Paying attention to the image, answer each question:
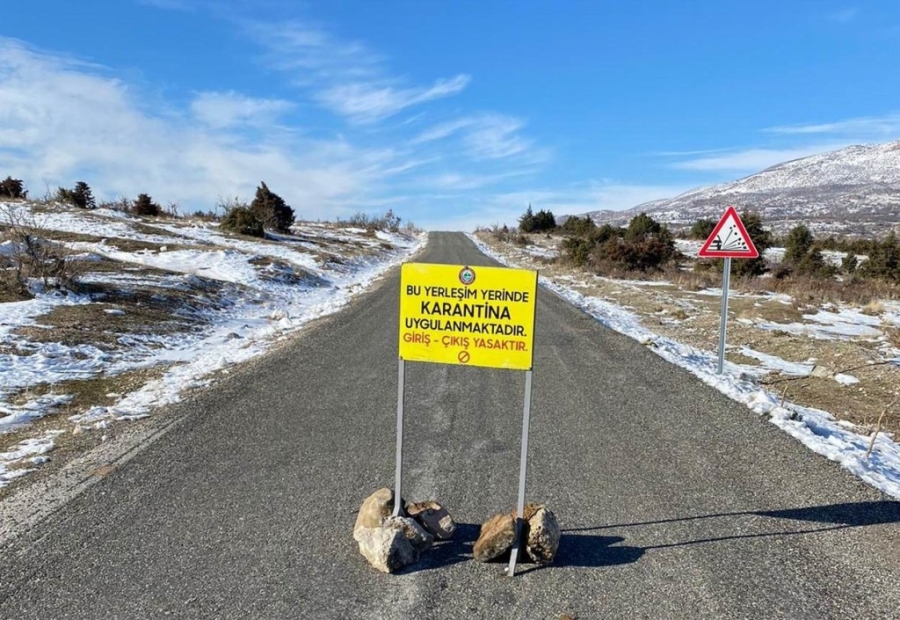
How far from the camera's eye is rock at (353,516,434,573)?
327 centimetres

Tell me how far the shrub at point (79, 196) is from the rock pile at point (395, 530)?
40406 mm

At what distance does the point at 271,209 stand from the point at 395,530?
124 ft

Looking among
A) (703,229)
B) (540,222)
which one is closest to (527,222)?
(540,222)

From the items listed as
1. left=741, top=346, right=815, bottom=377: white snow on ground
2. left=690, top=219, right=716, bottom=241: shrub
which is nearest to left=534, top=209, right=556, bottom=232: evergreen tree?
left=690, top=219, right=716, bottom=241: shrub

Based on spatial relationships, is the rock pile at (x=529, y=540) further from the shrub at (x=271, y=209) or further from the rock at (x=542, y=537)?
the shrub at (x=271, y=209)

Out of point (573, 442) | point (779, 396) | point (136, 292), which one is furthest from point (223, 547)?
point (136, 292)

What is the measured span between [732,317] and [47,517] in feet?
49.2

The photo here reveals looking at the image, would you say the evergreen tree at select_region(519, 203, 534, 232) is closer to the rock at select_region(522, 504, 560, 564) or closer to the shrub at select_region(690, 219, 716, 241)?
the shrub at select_region(690, 219, 716, 241)

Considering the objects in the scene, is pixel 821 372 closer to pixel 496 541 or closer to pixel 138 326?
pixel 496 541

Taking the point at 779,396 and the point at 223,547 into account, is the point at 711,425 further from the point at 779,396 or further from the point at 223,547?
the point at 223,547

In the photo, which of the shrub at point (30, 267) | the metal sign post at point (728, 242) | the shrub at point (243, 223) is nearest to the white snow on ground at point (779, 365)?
the metal sign post at point (728, 242)

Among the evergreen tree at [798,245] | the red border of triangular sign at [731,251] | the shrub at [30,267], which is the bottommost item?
the shrub at [30,267]

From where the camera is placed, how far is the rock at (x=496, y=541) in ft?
11.0

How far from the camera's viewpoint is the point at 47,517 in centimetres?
385
